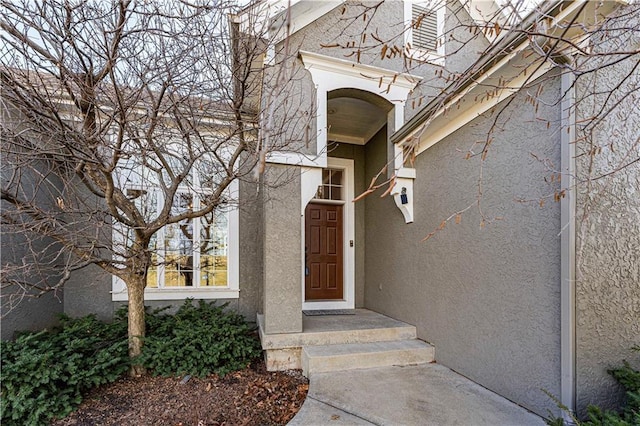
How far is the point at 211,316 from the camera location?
178 inches

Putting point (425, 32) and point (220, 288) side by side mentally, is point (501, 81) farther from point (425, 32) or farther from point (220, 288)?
point (220, 288)

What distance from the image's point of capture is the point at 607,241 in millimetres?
2539

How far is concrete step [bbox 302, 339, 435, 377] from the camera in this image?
11.8 feet

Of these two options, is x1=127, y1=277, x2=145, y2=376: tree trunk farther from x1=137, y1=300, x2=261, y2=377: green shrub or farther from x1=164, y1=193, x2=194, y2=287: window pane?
x1=164, y1=193, x2=194, y2=287: window pane

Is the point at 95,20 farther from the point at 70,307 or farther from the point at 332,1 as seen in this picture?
the point at 70,307

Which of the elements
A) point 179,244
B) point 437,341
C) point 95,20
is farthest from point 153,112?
point 437,341

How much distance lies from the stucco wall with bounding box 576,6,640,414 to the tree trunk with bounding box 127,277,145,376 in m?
4.57

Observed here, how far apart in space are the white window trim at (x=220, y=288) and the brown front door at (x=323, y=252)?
4.92ft

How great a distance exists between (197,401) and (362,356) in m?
1.91

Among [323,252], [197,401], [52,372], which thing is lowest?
[197,401]

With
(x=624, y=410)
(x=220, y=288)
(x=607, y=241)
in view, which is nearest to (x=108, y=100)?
(x=220, y=288)

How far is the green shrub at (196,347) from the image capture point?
3.68 m

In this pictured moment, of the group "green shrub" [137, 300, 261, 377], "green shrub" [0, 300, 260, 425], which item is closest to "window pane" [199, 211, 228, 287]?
"green shrub" [0, 300, 260, 425]

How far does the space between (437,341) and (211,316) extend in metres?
3.20
